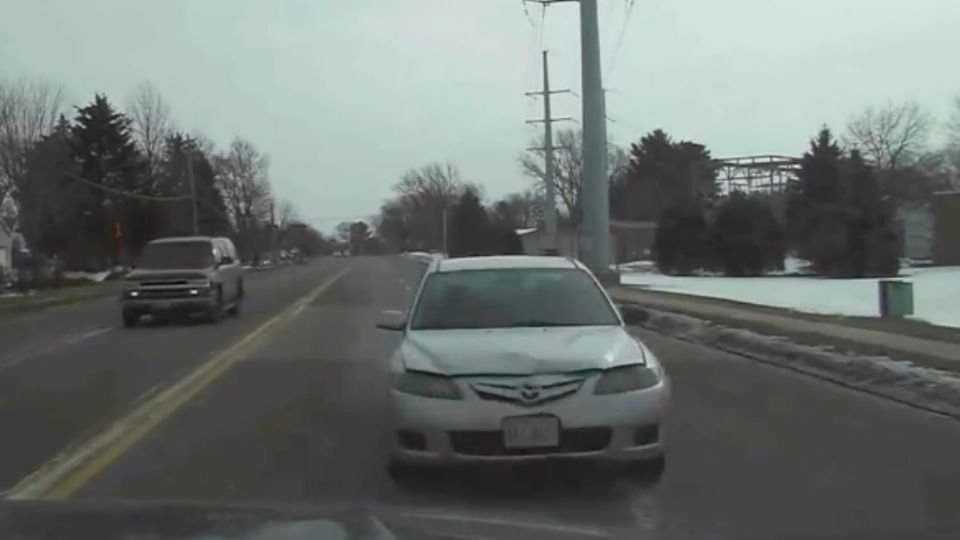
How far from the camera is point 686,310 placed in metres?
24.9

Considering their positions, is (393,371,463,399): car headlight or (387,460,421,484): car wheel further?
(387,460,421,484): car wheel

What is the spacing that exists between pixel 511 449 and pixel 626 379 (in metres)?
0.87

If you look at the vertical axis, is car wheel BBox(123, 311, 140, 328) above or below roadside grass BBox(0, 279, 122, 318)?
above

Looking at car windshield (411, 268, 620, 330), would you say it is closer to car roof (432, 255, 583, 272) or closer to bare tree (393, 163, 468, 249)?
car roof (432, 255, 583, 272)

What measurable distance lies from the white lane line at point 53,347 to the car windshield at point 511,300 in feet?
31.8

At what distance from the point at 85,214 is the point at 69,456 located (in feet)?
245

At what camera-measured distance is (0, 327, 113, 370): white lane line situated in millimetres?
17281

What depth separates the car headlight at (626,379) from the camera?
733 centimetres

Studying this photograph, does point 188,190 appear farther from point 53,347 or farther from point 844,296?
point 53,347

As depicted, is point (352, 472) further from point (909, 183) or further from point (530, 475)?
point (909, 183)

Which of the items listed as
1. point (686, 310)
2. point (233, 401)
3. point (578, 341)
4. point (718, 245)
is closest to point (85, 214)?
point (718, 245)

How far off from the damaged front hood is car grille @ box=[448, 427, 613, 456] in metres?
0.38

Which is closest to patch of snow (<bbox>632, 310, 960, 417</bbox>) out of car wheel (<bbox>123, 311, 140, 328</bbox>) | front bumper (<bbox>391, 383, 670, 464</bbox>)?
front bumper (<bbox>391, 383, 670, 464</bbox>)

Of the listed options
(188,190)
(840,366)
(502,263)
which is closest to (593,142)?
(840,366)
